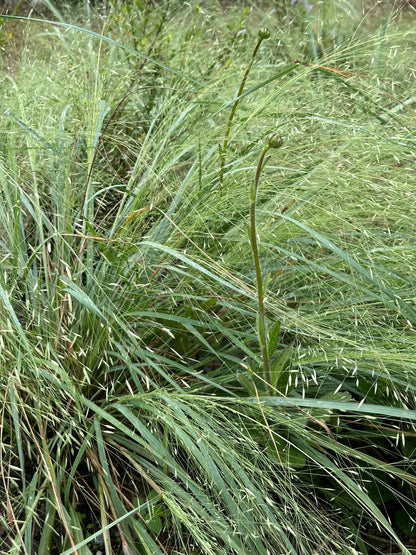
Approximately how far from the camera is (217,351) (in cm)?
138

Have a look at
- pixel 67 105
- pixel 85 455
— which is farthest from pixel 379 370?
pixel 67 105

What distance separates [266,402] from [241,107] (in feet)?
2.79

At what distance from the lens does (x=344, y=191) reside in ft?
4.06

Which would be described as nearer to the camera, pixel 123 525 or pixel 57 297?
pixel 123 525

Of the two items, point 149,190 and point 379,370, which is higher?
point 149,190

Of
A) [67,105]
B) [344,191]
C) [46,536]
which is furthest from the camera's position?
[67,105]

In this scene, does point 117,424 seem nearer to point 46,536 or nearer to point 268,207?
point 46,536

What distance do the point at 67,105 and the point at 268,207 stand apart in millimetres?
672

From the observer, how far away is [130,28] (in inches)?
82.2

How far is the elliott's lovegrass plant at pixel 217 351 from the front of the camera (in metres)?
1.10

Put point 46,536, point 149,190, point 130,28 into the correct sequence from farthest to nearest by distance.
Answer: point 130,28
point 149,190
point 46,536

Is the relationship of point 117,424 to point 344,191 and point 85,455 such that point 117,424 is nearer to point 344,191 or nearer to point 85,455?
point 85,455

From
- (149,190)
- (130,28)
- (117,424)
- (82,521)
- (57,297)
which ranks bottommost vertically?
(82,521)

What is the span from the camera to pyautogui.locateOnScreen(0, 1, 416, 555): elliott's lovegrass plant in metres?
1.10
